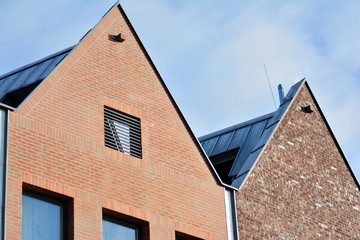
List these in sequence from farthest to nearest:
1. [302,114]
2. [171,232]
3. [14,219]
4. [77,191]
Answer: [302,114] < [171,232] < [77,191] < [14,219]

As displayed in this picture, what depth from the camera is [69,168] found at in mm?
26656

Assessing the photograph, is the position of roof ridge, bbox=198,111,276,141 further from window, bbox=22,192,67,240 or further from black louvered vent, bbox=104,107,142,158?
window, bbox=22,192,67,240

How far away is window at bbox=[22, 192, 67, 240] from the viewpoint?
25438mm

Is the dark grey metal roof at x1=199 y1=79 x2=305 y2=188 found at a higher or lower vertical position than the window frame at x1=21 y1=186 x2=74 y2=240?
higher

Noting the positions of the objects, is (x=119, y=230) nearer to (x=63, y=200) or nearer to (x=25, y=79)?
(x=63, y=200)

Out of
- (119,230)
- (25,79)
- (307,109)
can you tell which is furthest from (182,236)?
(307,109)

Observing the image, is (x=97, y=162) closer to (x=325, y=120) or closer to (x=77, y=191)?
(x=77, y=191)

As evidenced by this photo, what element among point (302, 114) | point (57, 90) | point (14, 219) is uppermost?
point (302, 114)

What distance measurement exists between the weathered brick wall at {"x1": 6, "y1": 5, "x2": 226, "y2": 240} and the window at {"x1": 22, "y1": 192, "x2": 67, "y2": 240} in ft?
1.21

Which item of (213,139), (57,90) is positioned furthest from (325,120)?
(57,90)

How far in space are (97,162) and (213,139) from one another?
10229mm

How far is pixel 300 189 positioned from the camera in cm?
3281

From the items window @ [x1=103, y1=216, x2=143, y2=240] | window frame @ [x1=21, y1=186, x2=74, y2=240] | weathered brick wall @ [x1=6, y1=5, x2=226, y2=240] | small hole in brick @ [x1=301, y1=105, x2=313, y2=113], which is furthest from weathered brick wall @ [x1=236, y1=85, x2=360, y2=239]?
window frame @ [x1=21, y1=186, x2=74, y2=240]

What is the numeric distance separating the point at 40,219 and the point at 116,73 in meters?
5.30
